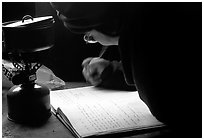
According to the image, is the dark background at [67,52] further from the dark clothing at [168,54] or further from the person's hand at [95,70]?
the dark clothing at [168,54]

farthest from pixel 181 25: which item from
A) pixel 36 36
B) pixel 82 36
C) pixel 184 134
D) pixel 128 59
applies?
pixel 82 36

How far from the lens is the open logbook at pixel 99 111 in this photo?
3.11ft

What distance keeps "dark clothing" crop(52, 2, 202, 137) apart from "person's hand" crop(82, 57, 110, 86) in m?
0.38

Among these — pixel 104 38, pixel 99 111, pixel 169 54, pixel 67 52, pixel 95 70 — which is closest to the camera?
pixel 169 54

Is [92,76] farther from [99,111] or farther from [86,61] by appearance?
[99,111]

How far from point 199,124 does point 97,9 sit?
345mm

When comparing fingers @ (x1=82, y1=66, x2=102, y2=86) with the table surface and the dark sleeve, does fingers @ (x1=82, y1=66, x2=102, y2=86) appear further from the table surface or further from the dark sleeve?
the dark sleeve

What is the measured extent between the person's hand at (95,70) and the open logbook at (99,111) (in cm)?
3

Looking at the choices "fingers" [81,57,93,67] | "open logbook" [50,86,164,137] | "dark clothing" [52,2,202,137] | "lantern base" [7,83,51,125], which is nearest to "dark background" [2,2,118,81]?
"fingers" [81,57,93,67]

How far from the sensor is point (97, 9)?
2.82 ft

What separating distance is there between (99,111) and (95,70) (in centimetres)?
26

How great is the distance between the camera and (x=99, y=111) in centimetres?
105

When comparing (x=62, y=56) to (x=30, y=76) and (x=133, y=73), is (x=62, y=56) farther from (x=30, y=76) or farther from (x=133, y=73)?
(x=133, y=73)

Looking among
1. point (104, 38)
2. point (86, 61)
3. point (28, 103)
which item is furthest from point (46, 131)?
point (86, 61)
